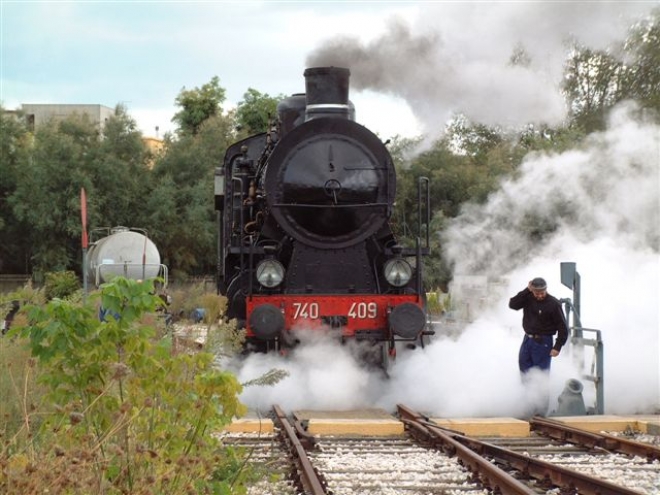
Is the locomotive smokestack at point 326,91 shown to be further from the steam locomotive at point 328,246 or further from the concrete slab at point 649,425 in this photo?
the concrete slab at point 649,425

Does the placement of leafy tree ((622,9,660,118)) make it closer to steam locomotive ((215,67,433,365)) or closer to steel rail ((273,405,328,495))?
steam locomotive ((215,67,433,365))

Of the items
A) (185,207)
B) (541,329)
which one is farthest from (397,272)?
(185,207)

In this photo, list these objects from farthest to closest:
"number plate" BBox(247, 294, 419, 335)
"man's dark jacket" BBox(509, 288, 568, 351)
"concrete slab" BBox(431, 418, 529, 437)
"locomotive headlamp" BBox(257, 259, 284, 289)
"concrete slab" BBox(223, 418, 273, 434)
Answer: "locomotive headlamp" BBox(257, 259, 284, 289) → "number plate" BBox(247, 294, 419, 335) → "man's dark jacket" BBox(509, 288, 568, 351) → "concrete slab" BBox(431, 418, 529, 437) → "concrete slab" BBox(223, 418, 273, 434)

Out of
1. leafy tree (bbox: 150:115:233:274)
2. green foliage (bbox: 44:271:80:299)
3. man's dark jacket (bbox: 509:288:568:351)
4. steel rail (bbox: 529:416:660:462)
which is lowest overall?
steel rail (bbox: 529:416:660:462)

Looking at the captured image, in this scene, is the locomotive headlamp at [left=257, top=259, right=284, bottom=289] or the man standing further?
the locomotive headlamp at [left=257, top=259, right=284, bottom=289]

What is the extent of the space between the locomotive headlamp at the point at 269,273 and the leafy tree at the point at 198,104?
134ft

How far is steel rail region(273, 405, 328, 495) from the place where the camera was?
6062 mm

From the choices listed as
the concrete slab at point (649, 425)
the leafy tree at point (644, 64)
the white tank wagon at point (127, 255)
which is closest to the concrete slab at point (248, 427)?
the concrete slab at point (649, 425)

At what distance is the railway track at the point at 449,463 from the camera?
6.29 metres

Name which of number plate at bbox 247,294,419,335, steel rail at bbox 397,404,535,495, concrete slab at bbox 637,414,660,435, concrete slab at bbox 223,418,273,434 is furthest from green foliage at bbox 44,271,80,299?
concrete slab at bbox 637,414,660,435

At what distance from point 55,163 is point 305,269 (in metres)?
27.0

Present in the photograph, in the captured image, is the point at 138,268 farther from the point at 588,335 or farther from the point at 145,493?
the point at 145,493

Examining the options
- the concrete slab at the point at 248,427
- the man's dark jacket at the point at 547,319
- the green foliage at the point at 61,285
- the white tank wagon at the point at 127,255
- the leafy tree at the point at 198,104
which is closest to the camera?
the concrete slab at the point at 248,427

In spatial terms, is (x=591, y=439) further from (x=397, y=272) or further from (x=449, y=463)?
(x=397, y=272)
